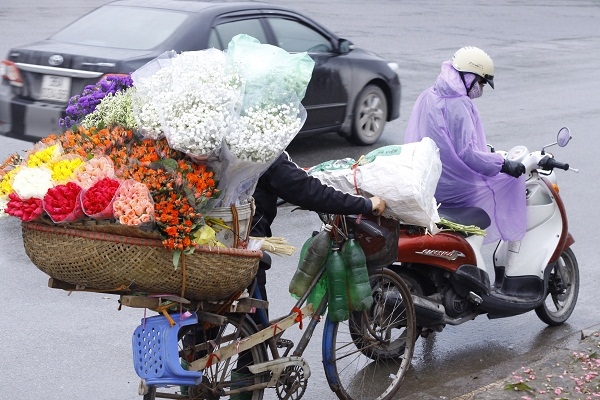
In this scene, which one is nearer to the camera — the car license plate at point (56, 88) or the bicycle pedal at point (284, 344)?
the bicycle pedal at point (284, 344)

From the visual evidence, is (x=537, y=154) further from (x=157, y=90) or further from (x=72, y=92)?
(x=72, y=92)

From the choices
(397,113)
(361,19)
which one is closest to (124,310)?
(397,113)

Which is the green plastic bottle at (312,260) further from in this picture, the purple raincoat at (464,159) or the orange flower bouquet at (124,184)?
the purple raincoat at (464,159)

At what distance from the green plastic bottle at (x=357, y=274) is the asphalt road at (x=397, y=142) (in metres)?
0.79

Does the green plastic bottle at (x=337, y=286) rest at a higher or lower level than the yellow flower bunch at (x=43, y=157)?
lower

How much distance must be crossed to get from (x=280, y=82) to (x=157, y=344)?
117 cm

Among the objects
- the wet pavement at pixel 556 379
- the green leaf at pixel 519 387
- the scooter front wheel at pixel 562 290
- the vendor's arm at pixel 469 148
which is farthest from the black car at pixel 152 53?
the green leaf at pixel 519 387

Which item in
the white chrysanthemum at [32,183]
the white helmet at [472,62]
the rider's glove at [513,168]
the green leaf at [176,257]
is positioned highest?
the white helmet at [472,62]

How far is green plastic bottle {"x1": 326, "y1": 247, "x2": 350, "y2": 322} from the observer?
4902mm

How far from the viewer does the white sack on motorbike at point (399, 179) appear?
474cm

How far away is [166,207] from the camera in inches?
154

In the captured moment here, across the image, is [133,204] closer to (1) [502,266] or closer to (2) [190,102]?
(2) [190,102]

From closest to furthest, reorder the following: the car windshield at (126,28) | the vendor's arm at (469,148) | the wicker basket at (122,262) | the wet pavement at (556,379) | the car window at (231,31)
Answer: the wicker basket at (122,262) → the wet pavement at (556,379) → the vendor's arm at (469,148) → the car windshield at (126,28) → the car window at (231,31)

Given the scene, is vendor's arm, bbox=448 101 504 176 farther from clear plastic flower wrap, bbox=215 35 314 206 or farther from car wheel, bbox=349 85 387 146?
car wheel, bbox=349 85 387 146
